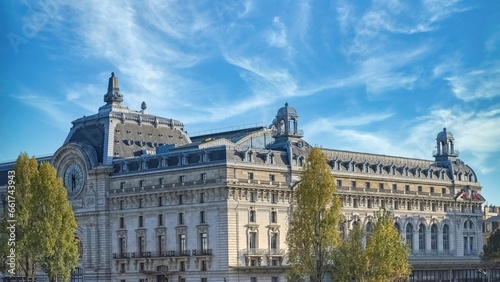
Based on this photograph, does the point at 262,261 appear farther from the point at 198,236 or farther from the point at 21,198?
the point at 21,198

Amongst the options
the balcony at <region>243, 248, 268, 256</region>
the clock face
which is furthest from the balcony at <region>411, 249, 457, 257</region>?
the clock face

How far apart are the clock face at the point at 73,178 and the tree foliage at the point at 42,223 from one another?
2768cm

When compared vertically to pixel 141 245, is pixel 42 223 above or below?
above

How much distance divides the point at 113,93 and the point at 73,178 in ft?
48.7

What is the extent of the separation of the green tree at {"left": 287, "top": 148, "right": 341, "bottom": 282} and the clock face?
46.8m

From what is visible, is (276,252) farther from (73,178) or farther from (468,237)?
(468,237)

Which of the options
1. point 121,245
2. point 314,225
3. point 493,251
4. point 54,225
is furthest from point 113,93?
point 493,251

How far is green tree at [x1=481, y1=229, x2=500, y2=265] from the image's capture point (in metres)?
168

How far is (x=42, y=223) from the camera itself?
117 m

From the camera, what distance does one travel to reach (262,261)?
13588cm

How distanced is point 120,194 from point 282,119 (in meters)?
26.7

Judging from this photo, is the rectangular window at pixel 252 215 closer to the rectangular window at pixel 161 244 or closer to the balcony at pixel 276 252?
the balcony at pixel 276 252

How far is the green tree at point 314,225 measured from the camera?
111062 millimetres

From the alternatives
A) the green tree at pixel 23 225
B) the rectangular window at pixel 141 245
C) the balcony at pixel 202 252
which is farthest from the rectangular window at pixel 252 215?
the green tree at pixel 23 225
